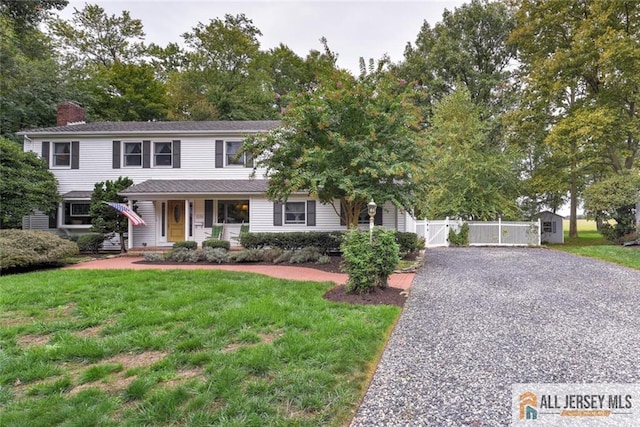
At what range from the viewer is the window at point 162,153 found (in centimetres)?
1504

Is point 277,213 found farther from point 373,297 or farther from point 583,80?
point 583,80

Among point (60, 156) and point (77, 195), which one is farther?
point (60, 156)

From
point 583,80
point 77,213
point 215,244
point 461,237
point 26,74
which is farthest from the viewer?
point 583,80

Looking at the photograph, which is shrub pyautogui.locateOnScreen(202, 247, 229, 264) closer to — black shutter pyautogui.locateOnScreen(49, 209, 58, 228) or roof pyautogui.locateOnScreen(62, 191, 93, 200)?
roof pyautogui.locateOnScreen(62, 191, 93, 200)

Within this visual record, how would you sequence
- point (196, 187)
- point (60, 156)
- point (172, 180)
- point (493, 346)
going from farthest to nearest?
1. point (60, 156)
2. point (172, 180)
3. point (196, 187)
4. point (493, 346)

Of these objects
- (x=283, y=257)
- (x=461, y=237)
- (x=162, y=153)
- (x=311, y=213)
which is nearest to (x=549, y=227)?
(x=461, y=237)

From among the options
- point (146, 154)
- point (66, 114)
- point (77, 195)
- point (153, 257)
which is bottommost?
point (153, 257)

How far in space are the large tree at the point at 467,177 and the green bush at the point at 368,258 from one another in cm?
1208

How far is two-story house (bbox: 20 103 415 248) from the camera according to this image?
13.9m

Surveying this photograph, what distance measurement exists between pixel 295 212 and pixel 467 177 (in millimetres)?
10248

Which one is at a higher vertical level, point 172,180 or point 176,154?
point 176,154

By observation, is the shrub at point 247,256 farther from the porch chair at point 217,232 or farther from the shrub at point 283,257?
Result: the porch chair at point 217,232

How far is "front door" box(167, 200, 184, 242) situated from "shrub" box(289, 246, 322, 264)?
6046 mm

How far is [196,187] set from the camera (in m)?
13.7
